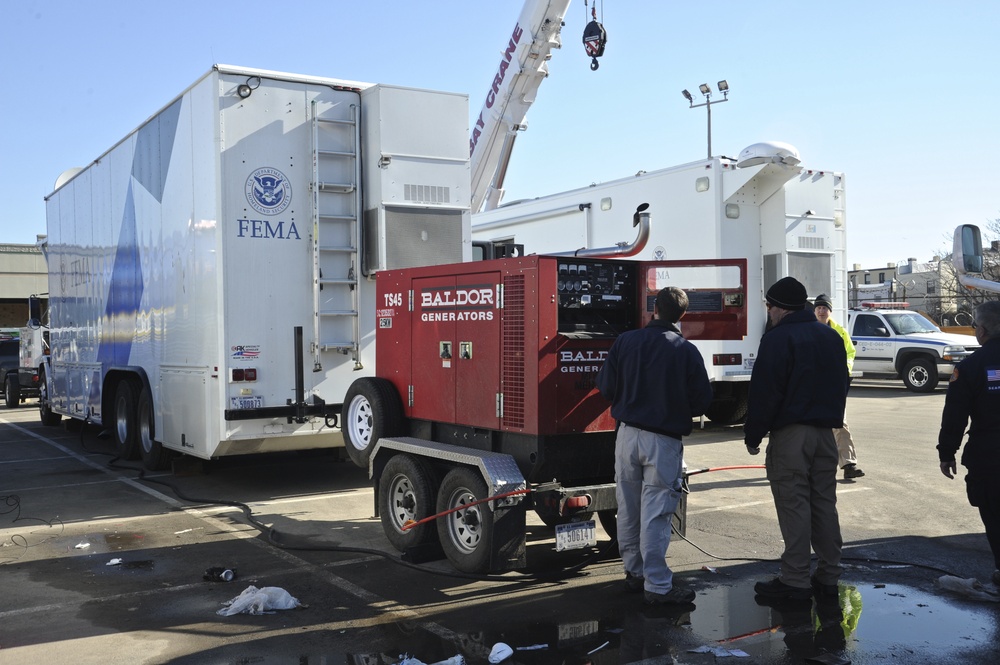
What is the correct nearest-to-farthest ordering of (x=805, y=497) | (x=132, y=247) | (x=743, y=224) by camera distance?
(x=805, y=497) → (x=132, y=247) → (x=743, y=224)

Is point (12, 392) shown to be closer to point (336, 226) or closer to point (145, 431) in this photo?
point (145, 431)

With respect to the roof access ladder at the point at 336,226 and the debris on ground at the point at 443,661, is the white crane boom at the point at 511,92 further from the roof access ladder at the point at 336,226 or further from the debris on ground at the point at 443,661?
the debris on ground at the point at 443,661

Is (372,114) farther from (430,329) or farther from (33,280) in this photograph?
(33,280)

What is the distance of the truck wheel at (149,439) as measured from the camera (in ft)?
36.5

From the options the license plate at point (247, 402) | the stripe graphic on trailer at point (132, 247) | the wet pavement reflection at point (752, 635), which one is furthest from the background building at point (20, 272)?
the wet pavement reflection at point (752, 635)

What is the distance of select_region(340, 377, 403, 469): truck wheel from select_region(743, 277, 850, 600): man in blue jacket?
2.93 meters

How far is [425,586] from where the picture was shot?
249 inches

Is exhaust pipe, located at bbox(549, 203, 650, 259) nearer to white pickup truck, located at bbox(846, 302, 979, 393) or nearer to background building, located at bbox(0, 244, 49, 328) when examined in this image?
white pickup truck, located at bbox(846, 302, 979, 393)

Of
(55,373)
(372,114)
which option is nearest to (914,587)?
(372,114)

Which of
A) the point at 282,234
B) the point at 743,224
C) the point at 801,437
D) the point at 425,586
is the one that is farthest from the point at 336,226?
the point at 743,224

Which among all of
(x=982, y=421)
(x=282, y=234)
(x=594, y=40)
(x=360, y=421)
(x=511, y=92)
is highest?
(x=594, y=40)

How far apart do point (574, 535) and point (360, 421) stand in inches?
98.6

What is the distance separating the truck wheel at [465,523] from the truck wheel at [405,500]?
172mm

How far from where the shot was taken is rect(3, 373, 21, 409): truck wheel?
2439cm
